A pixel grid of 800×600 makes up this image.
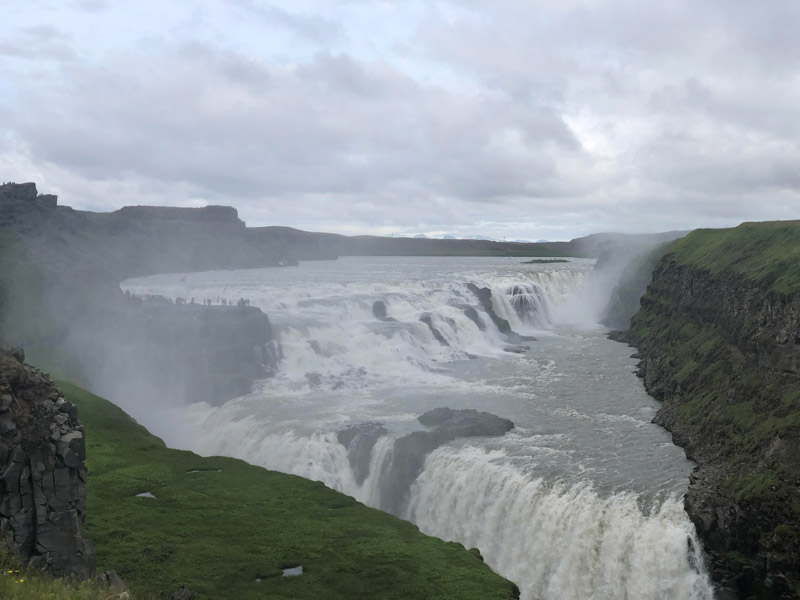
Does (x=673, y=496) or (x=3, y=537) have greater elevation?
(x=3, y=537)

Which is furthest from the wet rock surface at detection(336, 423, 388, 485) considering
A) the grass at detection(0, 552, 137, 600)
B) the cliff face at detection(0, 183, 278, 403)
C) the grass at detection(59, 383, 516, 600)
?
the grass at detection(0, 552, 137, 600)

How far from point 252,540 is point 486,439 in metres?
15.5

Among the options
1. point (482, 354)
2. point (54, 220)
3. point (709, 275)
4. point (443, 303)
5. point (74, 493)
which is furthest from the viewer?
point (54, 220)

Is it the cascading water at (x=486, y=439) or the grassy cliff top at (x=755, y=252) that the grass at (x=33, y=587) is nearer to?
the cascading water at (x=486, y=439)

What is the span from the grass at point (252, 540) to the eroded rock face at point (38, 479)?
2.86m

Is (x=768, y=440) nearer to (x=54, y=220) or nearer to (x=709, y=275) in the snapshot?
(x=709, y=275)

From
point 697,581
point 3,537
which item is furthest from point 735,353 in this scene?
point 3,537

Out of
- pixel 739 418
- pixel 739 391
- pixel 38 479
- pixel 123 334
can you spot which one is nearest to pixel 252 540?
pixel 38 479

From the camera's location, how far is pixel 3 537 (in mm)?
13977

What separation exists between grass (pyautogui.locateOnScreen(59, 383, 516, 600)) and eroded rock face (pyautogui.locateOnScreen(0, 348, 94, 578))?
2.86 meters

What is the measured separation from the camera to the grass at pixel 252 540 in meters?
18.3

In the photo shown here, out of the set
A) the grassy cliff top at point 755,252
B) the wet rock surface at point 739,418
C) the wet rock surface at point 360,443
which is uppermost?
the grassy cliff top at point 755,252

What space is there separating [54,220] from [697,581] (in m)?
108

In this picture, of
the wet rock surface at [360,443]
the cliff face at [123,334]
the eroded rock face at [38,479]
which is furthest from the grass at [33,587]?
the cliff face at [123,334]
